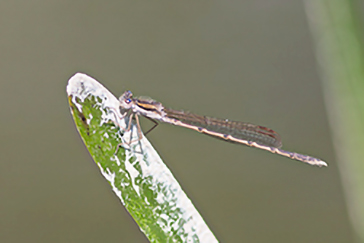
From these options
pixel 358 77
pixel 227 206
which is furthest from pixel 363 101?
pixel 227 206

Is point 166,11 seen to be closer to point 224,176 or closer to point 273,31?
point 273,31

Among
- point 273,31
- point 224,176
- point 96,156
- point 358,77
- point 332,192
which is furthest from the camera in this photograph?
point 273,31

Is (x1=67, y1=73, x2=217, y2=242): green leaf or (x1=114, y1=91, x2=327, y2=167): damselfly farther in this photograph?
(x1=114, y1=91, x2=327, y2=167): damselfly

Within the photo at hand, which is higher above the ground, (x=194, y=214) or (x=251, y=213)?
(x=251, y=213)

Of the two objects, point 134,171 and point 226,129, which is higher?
point 226,129

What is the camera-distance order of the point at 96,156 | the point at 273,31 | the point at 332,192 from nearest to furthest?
the point at 96,156, the point at 332,192, the point at 273,31

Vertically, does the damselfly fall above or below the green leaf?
above

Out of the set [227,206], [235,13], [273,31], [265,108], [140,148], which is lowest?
[140,148]

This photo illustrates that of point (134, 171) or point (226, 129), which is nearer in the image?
point (134, 171)
